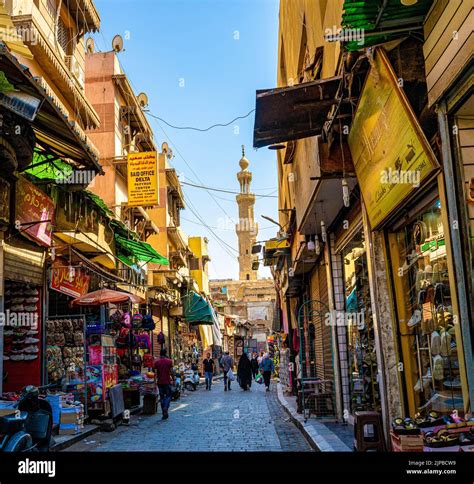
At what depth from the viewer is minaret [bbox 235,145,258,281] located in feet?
261

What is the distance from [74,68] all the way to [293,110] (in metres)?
10.8

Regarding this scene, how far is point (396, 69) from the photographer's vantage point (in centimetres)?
594

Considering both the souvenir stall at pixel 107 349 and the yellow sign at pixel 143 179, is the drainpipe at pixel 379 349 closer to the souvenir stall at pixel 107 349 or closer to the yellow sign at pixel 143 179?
the souvenir stall at pixel 107 349

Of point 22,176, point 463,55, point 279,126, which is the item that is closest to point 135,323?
point 22,176

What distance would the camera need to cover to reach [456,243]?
4727 mm

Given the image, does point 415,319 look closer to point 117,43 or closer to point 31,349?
point 31,349

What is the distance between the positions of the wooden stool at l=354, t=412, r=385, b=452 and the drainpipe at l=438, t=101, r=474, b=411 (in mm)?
1494

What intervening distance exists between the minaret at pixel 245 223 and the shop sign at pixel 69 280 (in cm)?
5767

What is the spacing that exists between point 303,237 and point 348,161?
17.2 feet

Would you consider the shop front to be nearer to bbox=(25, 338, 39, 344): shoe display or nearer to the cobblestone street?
the cobblestone street

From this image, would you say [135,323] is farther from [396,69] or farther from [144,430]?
[396,69]

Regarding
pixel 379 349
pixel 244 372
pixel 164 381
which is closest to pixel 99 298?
pixel 164 381

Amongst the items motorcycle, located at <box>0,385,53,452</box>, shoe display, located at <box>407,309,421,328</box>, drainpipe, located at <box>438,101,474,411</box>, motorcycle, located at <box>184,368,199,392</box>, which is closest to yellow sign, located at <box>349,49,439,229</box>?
drainpipe, located at <box>438,101,474,411</box>
